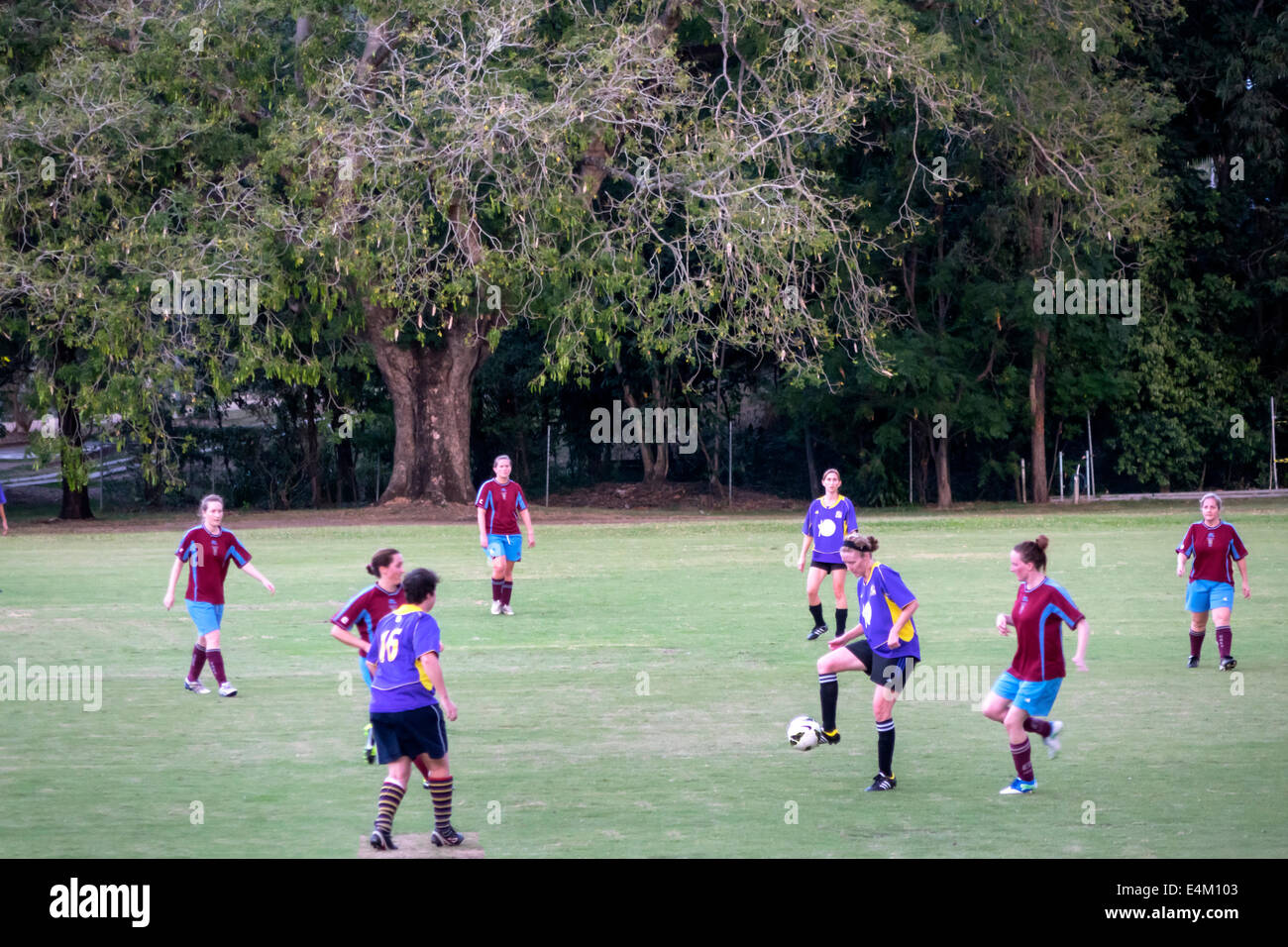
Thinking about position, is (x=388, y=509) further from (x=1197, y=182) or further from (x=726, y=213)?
(x=1197, y=182)

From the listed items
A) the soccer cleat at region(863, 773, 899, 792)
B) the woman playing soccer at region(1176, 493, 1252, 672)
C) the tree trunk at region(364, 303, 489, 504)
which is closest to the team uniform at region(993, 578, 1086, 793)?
the soccer cleat at region(863, 773, 899, 792)

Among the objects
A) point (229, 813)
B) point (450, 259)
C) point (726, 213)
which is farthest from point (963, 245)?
point (229, 813)

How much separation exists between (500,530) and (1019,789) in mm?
10222

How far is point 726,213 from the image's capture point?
1217 inches

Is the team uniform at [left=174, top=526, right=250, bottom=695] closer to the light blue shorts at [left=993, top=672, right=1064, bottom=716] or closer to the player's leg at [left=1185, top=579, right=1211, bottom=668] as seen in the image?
A: the light blue shorts at [left=993, top=672, right=1064, bottom=716]

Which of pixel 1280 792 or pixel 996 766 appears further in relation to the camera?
pixel 996 766

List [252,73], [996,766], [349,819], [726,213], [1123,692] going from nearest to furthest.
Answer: [349,819], [996,766], [1123,692], [726,213], [252,73]

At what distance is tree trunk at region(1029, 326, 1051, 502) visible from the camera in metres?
40.6

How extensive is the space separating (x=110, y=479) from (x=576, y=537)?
19.3 meters

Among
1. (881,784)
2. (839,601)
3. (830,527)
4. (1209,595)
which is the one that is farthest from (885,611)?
(830,527)

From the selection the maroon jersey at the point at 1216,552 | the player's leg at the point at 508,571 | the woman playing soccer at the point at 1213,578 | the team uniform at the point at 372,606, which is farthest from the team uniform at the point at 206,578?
the maroon jersey at the point at 1216,552

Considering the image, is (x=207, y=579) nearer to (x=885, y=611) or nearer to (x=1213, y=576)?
(x=885, y=611)

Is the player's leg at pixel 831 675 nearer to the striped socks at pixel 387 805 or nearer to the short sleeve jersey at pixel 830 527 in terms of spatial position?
the striped socks at pixel 387 805

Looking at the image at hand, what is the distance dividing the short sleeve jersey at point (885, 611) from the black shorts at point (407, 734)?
3.14m
